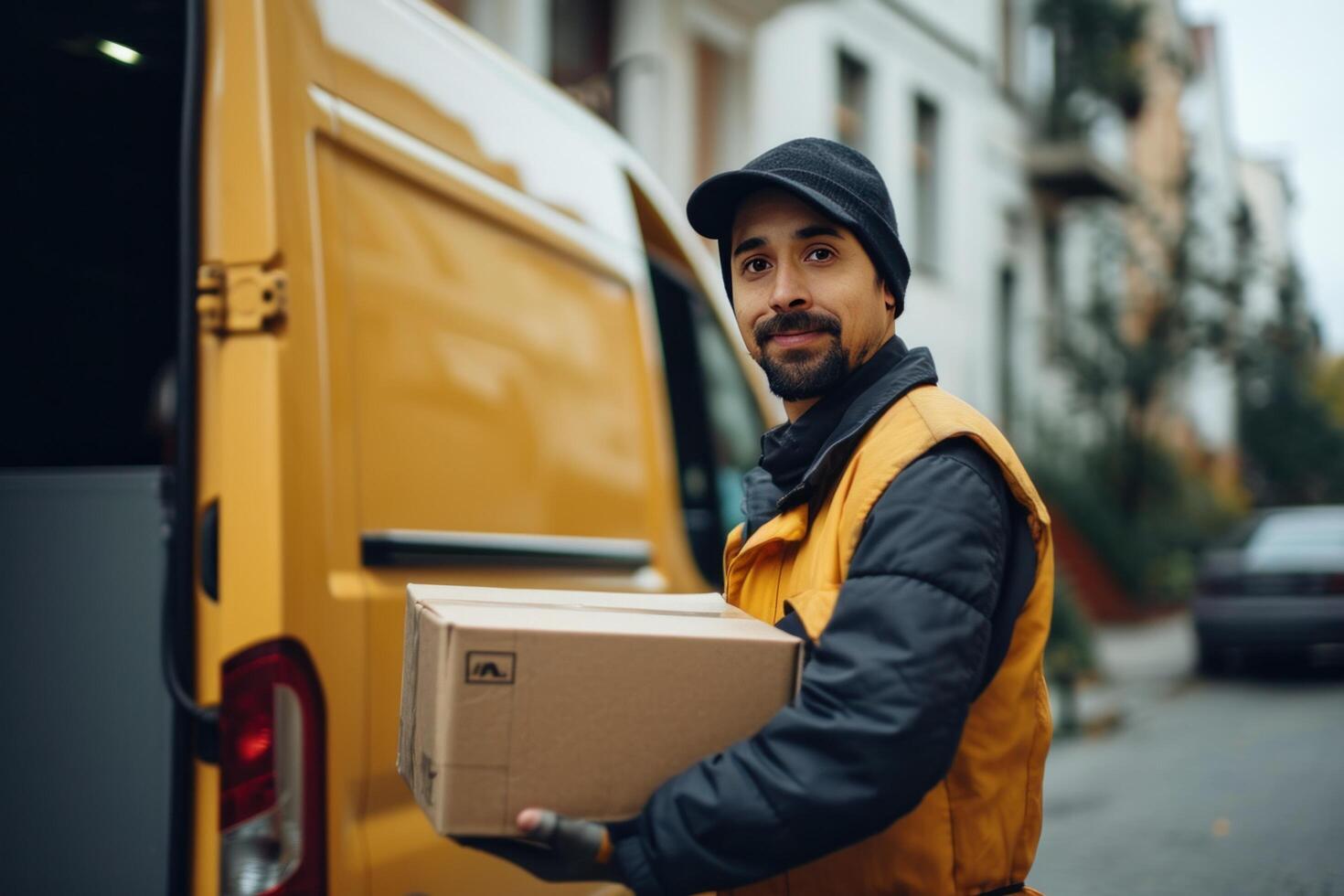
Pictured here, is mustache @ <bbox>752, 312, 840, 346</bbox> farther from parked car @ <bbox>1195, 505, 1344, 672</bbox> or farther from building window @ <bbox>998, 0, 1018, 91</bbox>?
building window @ <bbox>998, 0, 1018, 91</bbox>

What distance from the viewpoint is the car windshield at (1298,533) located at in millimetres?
11922

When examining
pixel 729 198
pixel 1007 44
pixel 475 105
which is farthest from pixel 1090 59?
pixel 729 198

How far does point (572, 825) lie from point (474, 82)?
1.93m

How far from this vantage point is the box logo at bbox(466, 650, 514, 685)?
4.90 feet

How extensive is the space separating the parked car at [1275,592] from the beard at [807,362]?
1107 centimetres

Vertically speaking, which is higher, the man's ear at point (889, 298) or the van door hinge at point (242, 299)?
the van door hinge at point (242, 299)

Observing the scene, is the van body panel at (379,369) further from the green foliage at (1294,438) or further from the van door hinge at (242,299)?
the green foliage at (1294,438)

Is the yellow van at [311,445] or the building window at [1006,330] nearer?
the yellow van at [311,445]

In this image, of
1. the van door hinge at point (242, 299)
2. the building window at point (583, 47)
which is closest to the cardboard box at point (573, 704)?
the van door hinge at point (242, 299)

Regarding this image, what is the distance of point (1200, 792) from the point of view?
7.27 m

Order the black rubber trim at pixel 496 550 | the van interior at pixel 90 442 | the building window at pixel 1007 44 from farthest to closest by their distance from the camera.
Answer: the building window at pixel 1007 44 → the van interior at pixel 90 442 → the black rubber trim at pixel 496 550

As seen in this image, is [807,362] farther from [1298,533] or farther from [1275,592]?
[1298,533]

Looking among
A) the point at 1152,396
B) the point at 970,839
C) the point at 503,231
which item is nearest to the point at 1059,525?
the point at 1152,396

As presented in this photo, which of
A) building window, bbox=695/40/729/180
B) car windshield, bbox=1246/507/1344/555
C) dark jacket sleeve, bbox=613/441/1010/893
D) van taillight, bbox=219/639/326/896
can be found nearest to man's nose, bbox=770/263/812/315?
dark jacket sleeve, bbox=613/441/1010/893
